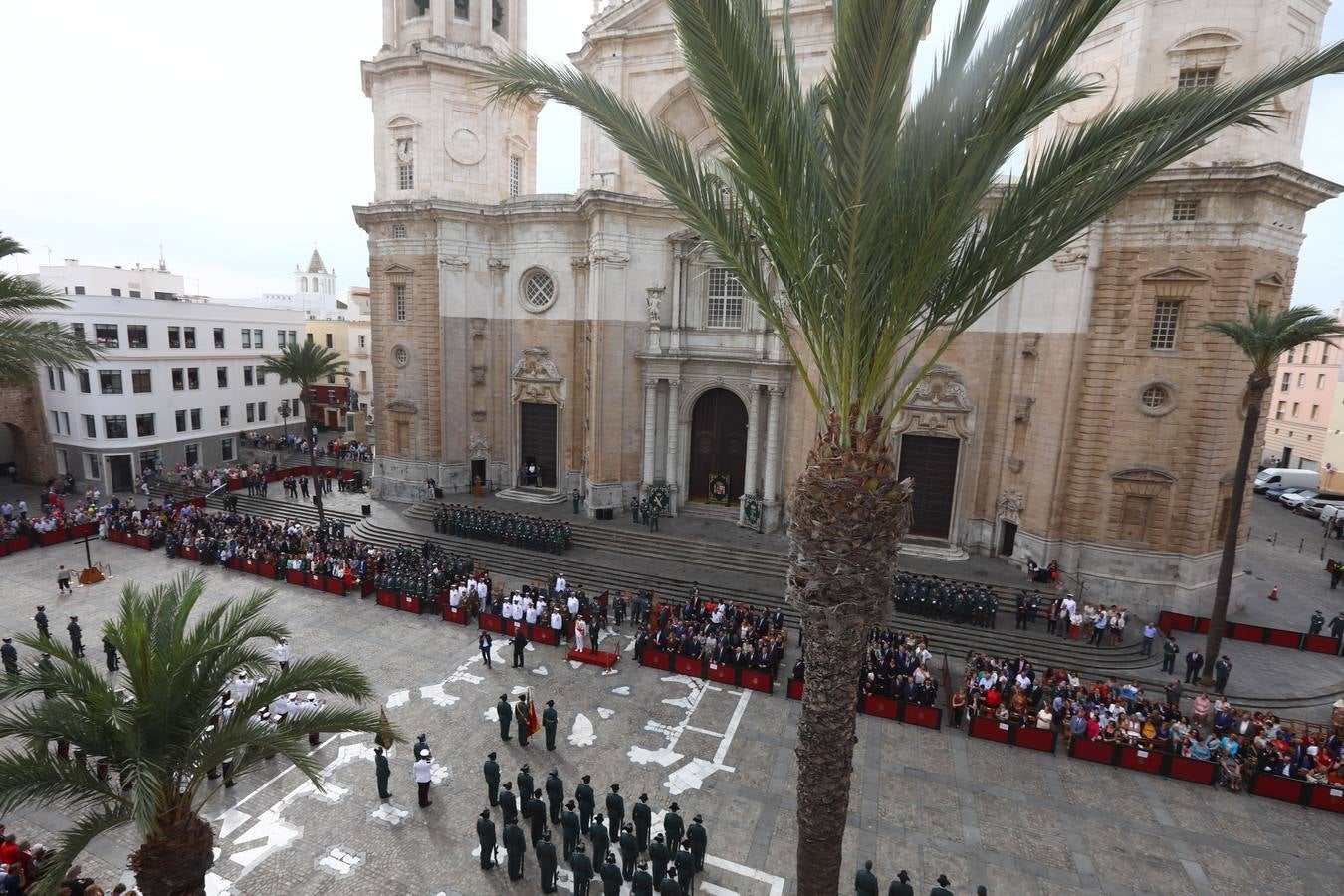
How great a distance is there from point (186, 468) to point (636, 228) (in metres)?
28.0

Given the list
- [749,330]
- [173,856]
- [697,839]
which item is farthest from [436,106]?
[697,839]

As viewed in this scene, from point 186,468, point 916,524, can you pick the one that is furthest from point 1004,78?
point 186,468

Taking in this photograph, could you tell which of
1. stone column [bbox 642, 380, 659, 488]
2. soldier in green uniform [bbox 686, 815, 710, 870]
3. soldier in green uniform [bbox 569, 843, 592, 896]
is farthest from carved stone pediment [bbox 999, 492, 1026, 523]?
soldier in green uniform [bbox 569, 843, 592, 896]

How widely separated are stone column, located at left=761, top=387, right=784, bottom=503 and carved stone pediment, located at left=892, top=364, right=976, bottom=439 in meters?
4.78

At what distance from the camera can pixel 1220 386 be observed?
20500mm

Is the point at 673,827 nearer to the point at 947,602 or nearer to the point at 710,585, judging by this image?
the point at 710,585

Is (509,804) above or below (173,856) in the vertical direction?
below

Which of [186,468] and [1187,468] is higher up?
[1187,468]

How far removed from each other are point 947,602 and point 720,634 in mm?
7822

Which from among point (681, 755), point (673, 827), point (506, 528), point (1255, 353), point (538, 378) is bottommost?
point (681, 755)

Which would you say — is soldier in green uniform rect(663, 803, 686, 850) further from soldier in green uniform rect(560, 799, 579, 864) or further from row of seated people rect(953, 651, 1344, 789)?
row of seated people rect(953, 651, 1344, 789)

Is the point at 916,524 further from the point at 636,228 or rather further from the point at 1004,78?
the point at 1004,78

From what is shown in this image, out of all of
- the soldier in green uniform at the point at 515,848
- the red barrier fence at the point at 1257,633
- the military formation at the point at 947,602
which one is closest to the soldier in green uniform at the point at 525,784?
the soldier in green uniform at the point at 515,848

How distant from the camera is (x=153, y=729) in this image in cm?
742
